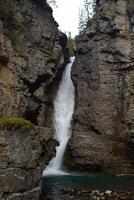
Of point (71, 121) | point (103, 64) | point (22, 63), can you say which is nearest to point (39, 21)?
point (22, 63)

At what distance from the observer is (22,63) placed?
3372 cm

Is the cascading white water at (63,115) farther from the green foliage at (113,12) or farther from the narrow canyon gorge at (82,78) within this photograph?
the green foliage at (113,12)

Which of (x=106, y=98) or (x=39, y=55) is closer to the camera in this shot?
(x=39, y=55)

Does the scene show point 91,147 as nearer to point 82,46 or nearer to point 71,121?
point 71,121

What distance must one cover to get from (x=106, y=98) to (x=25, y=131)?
2943 centimetres

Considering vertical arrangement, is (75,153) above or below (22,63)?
below

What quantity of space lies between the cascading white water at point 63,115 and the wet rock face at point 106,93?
6.15 feet

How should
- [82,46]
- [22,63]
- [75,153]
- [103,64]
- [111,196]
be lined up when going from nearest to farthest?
[111,196], [22,63], [75,153], [103,64], [82,46]

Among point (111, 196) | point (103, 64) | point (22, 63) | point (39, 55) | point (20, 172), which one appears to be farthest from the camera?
point (103, 64)

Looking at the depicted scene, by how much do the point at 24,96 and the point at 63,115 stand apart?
22.9m

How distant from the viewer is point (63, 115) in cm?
5547

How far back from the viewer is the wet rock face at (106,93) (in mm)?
49406

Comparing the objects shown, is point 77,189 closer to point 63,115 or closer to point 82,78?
point 63,115

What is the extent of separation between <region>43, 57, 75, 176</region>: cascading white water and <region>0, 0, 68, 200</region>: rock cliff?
4.94ft
